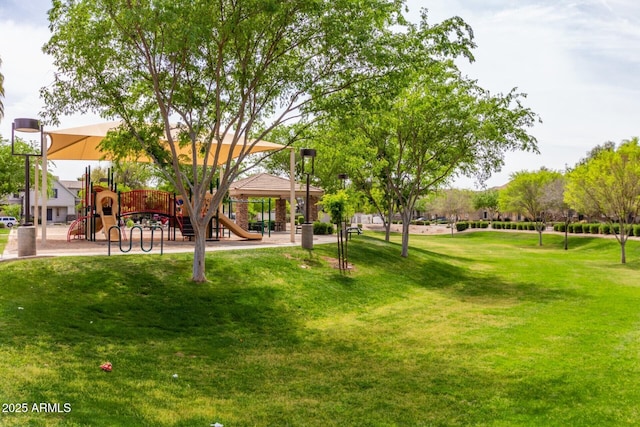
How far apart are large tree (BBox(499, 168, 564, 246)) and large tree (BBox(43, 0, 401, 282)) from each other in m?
43.0

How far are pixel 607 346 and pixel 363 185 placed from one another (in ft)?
73.8

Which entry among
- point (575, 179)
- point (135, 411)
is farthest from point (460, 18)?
point (575, 179)

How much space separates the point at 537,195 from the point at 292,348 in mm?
50164

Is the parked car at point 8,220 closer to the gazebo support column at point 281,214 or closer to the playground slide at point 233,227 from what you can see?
the gazebo support column at point 281,214

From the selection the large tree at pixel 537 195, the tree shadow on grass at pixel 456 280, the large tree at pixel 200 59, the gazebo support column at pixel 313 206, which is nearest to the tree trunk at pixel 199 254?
the large tree at pixel 200 59

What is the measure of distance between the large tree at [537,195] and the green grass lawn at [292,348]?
123 ft

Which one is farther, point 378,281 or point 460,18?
point 378,281

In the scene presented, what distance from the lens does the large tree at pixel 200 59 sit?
456 inches

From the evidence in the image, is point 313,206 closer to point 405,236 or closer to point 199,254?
point 405,236

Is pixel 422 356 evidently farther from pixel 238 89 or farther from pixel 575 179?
pixel 575 179

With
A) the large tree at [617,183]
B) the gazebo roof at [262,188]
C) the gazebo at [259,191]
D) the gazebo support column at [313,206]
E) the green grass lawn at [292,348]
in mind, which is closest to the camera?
the green grass lawn at [292,348]

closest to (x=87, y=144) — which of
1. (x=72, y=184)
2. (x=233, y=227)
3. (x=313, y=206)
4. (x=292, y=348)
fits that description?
(x=233, y=227)

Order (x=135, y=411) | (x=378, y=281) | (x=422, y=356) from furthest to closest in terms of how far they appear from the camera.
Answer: (x=378, y=281), (x=422, y=356), (x=135, y=411)

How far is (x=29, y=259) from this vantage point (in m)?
12.6
